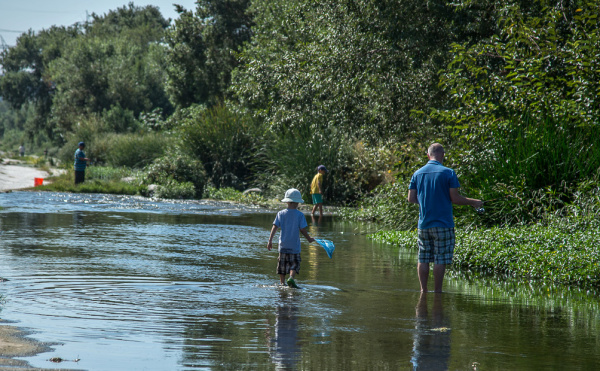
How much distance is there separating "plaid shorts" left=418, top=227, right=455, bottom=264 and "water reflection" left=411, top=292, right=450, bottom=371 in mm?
604

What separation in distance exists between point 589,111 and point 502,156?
182 centimetres

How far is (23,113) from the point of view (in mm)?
138000

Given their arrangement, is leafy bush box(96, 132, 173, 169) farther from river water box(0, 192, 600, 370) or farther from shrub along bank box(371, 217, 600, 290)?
shrub along bank box(371, 217, 600, 290)

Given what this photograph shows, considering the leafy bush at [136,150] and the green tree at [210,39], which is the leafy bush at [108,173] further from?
the green tree at [210,39]

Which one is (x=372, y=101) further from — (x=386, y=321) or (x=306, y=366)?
(x=306, y=366)

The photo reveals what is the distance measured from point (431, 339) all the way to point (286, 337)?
1.37m

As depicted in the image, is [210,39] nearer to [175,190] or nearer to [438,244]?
[175,190]

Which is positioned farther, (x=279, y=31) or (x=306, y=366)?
(x=279, y=31)

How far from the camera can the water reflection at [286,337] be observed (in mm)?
5800

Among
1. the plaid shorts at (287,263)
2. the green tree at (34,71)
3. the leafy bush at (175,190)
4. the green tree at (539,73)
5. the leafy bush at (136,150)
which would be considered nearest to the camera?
the plaid shorts at (287,263)

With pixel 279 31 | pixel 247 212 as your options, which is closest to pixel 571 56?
pixel 247 212

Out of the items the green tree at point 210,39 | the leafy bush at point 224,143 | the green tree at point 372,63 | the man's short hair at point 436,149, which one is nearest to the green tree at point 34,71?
the green tree at point 210,39

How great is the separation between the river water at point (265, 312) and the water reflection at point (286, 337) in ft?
0.06

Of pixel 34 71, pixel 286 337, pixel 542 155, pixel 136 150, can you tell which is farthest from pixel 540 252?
pixel 34 71
